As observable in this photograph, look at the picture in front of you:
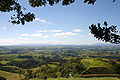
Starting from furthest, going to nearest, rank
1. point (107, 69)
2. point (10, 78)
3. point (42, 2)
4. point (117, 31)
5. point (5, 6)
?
point (10, 78) → point (107, 69) → point (117, 31) → point (42, 2) → point (5, 6)

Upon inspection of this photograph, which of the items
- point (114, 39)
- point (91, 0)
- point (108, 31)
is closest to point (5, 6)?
point (91, 0)

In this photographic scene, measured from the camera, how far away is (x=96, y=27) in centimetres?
1514

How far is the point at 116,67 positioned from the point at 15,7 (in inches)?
1523

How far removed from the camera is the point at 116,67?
39375 mm

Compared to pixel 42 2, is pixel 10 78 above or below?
below

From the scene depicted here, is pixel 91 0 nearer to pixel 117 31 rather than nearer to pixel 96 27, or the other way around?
pixel 96 27

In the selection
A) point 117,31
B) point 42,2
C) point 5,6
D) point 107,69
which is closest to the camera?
point 5,6

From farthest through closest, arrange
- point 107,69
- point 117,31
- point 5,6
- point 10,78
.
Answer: point 10,78, point 107,69, point 117,31, point 5,6

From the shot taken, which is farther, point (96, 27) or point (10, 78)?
point (10, 78)

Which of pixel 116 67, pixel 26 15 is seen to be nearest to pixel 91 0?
pixel 26 15

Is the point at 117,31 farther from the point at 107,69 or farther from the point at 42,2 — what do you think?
the point at 107,69

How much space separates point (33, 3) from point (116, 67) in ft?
123

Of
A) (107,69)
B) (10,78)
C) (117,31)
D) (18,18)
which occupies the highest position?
(18,18)

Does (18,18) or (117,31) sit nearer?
(18,18)
